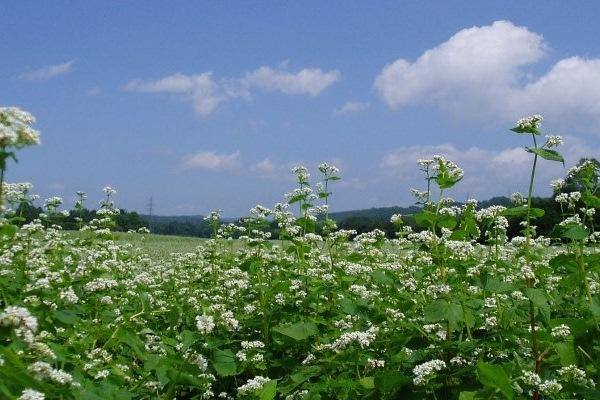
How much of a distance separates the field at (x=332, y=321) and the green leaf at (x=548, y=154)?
0.02 m

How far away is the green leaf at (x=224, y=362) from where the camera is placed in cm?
524

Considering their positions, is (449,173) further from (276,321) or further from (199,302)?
(199,302)

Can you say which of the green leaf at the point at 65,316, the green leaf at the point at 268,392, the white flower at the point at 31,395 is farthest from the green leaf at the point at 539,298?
the white flower at the point at 31,395

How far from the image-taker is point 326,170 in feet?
29.5

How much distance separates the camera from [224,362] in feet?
17.5

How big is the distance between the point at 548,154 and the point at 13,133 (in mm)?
3491

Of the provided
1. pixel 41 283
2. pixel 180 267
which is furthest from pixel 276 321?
pixel 180 267

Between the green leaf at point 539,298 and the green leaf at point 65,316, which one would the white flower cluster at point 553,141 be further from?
the green leaf at point 65,316

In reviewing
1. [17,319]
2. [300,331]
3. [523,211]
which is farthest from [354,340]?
[17,319]

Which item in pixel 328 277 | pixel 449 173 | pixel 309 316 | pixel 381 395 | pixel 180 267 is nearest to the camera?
pixel 381 395

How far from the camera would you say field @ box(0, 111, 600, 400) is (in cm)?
389

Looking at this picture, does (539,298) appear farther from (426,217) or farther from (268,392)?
(268,392)

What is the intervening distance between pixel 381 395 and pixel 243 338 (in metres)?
2.31

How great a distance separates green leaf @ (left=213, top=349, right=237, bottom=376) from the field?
11 millimetres
